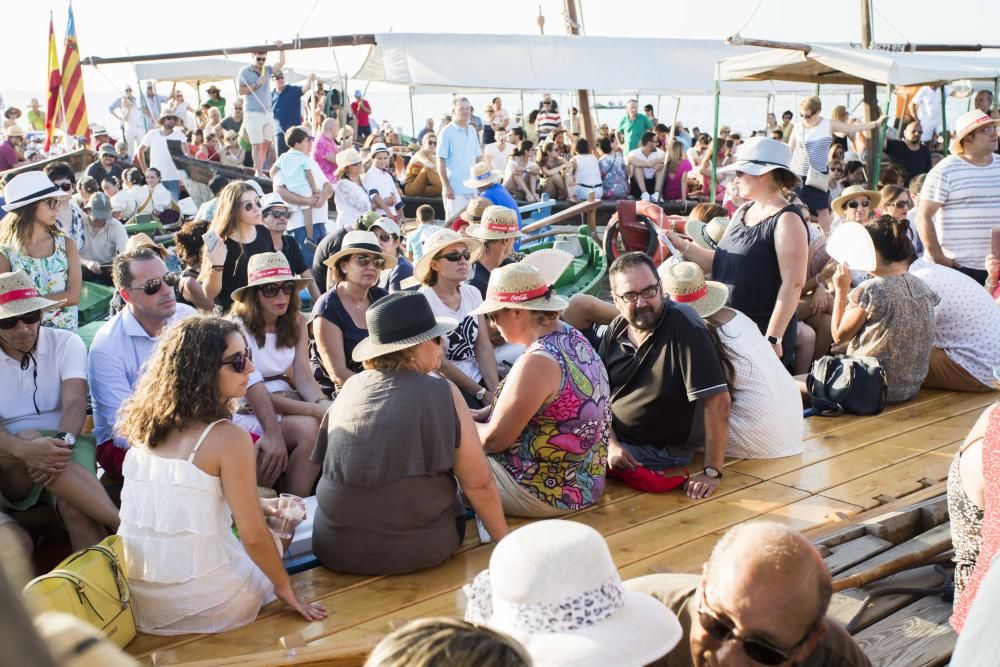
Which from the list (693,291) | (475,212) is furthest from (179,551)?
(475,212)

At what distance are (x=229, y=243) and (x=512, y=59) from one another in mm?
9597

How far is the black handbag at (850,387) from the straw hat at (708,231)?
6.49ft

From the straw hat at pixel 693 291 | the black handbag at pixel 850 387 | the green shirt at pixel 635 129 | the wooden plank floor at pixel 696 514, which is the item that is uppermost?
the green shirt at pixel 635 129

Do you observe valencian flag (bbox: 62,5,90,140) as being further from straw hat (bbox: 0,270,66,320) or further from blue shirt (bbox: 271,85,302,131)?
straw hat (bbox: 0,270,66,320)

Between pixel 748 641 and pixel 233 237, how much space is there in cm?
509

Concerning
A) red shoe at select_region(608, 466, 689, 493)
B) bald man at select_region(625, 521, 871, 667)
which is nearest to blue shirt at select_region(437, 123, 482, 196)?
red shoe at select_region(608, 466, 689, 493)

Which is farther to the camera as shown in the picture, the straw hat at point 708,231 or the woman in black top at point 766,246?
the straw hat at point 708,231

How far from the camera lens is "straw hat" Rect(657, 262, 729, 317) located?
175 inches

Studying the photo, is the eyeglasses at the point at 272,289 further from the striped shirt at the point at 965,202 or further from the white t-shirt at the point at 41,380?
the striped shirt at the point at 965,202

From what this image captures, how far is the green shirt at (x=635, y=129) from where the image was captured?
17781mm

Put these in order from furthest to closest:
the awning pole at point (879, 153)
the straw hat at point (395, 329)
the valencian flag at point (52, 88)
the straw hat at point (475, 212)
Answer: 1. the awning pole at point (879, 153)
2. the valencian flag at point (52, 88)
3. the straw hat at point (475, 212)
4. the straw hat at point (395, 329)

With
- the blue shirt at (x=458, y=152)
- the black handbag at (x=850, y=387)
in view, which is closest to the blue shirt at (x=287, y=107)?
the blue shirt at (x=458, y=152)

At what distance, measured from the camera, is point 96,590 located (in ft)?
9.57

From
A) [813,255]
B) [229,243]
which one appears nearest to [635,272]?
[813,255]
